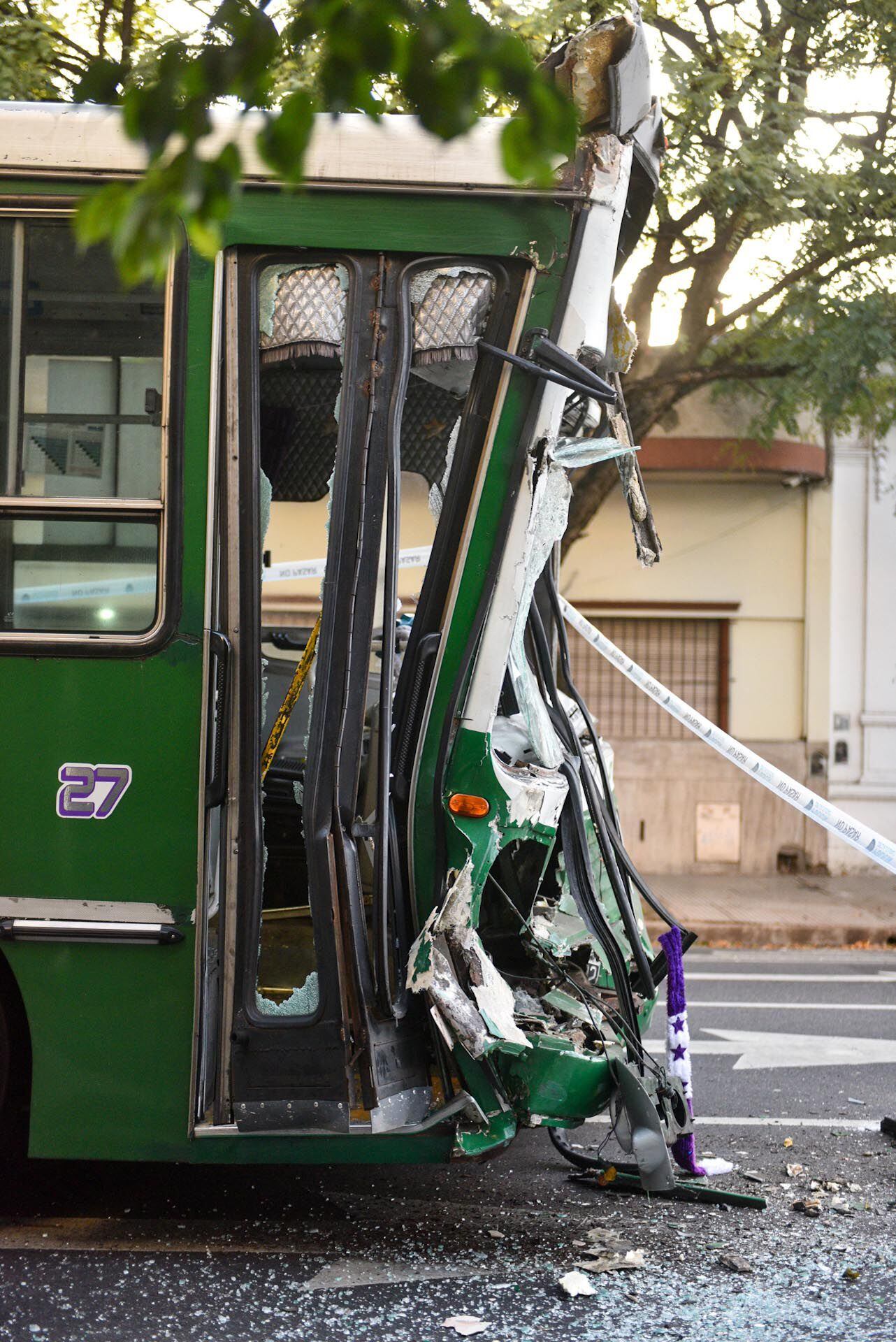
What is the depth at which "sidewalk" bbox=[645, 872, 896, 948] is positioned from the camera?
403 inches

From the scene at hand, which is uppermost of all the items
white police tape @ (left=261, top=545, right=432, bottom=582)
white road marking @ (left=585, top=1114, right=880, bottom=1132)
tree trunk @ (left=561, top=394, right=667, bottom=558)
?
tree trunk @ (left=561, top=394, right=667, bottom=558)

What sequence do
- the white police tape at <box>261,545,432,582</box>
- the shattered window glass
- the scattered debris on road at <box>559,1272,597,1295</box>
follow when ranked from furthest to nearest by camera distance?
the white police tape at <box>261,545,432,582</box> < the shattered window glass < the scattered debris on road at <box>559,1272,597,1295</box>

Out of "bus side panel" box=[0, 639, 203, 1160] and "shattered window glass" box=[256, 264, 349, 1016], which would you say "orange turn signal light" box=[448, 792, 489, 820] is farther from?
"bus side panel" box=[0, 639, 203, 1160]

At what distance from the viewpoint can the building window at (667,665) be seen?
43.4 ft

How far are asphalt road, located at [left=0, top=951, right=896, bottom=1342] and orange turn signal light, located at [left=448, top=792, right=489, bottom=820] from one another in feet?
3.95

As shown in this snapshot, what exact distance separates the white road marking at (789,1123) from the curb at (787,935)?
4986 mm

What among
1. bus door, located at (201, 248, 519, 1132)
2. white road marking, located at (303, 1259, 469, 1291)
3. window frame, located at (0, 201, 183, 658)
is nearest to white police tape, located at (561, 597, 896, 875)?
bus door, located at (201, 248, 519, 1132)

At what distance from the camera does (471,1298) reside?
330 centimetres

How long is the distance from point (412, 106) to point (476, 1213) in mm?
3216

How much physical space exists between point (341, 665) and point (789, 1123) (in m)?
2.77

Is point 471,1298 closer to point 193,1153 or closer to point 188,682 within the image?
point 193,1153

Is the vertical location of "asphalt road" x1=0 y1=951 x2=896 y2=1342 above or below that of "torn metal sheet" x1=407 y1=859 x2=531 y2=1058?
below

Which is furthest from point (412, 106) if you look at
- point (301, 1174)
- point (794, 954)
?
point (794, 954)

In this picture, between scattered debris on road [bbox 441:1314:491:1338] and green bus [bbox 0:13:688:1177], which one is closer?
scattered debris on road [bbox 441:1314:491:1338]
